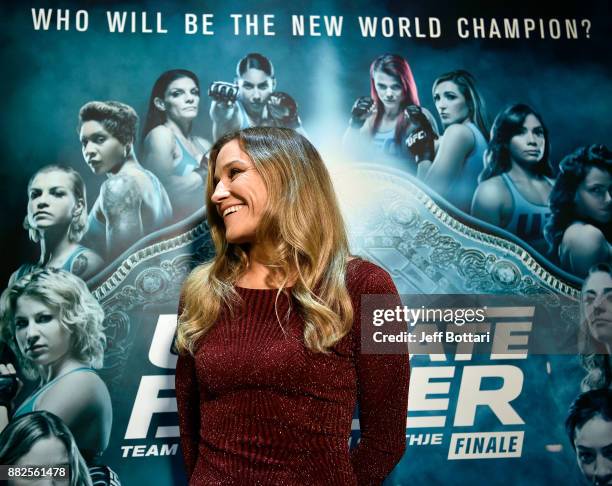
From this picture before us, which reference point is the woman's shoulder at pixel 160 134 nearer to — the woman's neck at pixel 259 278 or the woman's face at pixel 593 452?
the woman's neck at pixel 259 278

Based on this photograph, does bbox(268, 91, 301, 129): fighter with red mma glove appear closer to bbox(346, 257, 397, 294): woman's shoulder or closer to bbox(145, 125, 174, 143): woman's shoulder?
bbox(145, 125, 174, 143): woman's shoulder

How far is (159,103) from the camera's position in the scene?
173 cm

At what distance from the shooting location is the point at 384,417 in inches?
50.5

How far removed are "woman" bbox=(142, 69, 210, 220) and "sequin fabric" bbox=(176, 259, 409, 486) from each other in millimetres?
494

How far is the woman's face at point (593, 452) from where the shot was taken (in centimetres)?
172

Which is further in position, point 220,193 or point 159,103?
point 159,103

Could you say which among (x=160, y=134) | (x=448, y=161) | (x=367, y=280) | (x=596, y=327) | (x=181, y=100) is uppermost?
(x=181, y=100)

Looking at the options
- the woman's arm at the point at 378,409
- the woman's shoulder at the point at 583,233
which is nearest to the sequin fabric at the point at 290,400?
the woman's arm at the point at 378,409

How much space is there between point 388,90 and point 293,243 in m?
0.71

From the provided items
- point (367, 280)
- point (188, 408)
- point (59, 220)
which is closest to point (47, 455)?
point (188, 408)

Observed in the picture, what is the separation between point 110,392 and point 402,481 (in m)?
0.88

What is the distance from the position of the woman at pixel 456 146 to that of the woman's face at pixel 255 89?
475 millimetres

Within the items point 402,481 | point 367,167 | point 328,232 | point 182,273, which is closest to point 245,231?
point 328,232

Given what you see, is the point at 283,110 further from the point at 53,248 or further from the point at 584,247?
the point at 584,247
